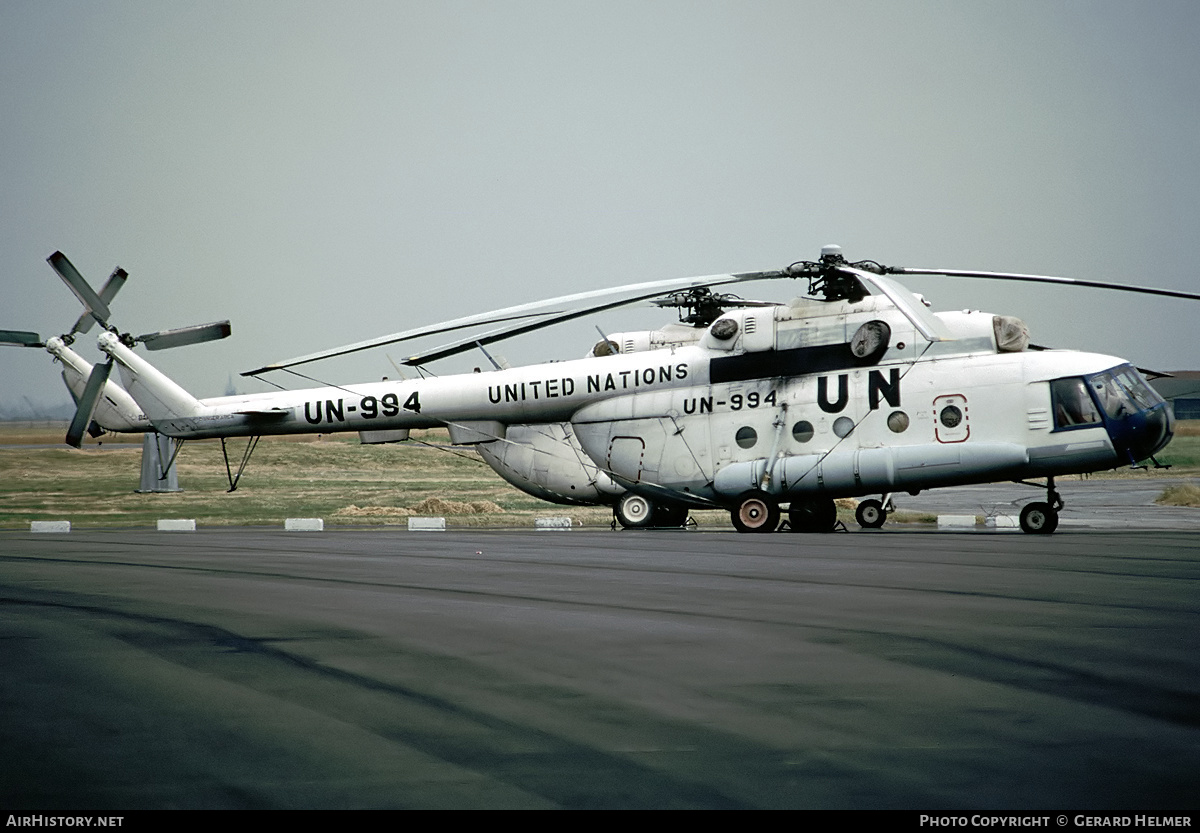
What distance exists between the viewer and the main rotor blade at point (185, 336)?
26.6 meters

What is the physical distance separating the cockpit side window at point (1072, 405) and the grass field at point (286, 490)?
9.30 m

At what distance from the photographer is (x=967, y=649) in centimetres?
762

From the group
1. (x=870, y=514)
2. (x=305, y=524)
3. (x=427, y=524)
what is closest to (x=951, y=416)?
(x=870, y=514)

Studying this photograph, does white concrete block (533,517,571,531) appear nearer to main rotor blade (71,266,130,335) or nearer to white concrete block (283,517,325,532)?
white concrete block (283,517,325,532)

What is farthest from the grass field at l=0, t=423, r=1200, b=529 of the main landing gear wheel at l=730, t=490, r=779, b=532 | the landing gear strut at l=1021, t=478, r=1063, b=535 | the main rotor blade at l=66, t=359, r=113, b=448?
the landing gear strut at l=1021, t=478, r=1063, b=535

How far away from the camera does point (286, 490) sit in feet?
162

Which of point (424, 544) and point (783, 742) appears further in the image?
point (424, 544)

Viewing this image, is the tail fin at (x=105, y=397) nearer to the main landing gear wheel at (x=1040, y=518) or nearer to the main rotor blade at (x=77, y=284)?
the main rotor blade at (x=77, y=284)

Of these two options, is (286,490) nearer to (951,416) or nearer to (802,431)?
(802,431)

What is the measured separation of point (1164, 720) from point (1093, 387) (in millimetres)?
17164

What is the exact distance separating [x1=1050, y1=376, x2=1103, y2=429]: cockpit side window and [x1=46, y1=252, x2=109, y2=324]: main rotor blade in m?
23.5

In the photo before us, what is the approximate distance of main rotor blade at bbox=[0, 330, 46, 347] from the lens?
84.7 feet
